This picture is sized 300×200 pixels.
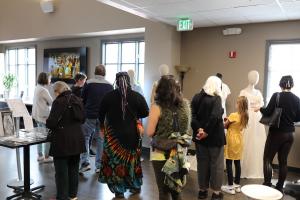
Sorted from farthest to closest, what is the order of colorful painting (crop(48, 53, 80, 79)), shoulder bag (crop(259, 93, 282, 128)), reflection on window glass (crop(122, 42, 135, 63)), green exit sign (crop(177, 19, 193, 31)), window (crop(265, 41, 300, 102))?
colorful painting (crop(48, 53, 80, 79))
reflection on window glass (crop(122, 42, 135, 63))
window (crop(265, 41, 300, 102))
green exit sign (crop(177, 19, 193, 31))
shoulder bag (crop(259, 93, 282, 128))

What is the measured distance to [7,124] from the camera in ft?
10.7

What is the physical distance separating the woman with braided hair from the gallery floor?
0.33 metres

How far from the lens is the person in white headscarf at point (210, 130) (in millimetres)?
Answer: 3107

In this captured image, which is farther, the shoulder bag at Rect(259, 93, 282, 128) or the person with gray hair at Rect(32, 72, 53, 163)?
the person with gray hair at Rect(32, 72, 53, 163)

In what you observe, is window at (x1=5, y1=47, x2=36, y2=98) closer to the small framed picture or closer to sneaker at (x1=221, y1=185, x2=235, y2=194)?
the small framed picture

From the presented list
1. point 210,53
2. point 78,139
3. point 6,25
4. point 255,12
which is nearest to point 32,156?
point 78,139

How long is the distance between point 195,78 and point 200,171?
97.8 inches

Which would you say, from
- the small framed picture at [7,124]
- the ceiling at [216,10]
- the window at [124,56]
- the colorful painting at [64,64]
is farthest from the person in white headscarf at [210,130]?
the colorful painting at [64,64]

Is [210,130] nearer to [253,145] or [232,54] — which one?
[253,145]

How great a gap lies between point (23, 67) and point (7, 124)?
20.0 ft

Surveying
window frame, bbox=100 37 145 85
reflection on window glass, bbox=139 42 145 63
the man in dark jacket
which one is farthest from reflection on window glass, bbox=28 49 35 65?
the man in dark jacket

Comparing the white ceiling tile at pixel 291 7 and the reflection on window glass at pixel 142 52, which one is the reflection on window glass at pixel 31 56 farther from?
the white ceiling tile at pixel 291 7

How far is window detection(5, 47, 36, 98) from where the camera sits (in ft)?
28.0

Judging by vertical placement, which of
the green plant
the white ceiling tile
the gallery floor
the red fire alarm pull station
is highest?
the white ceiling tile
